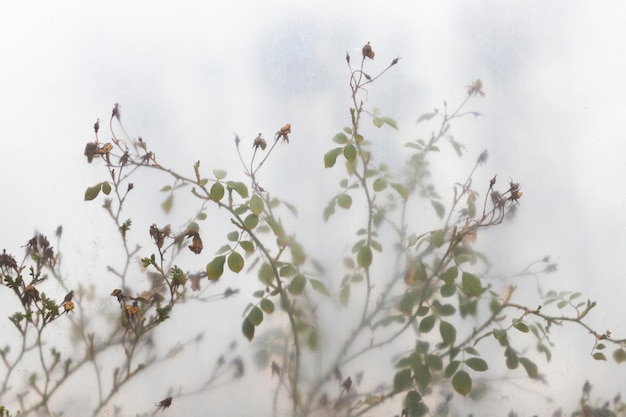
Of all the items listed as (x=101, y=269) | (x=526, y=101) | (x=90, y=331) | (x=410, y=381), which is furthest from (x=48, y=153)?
(x=526, y=101)

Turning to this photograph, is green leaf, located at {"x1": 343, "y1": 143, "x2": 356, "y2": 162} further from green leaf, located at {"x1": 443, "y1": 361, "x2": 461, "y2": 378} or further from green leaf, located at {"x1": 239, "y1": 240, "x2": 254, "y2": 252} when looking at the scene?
green leaf, located at {"x1": 443, "y1": 361, "x2": 461, "y2": 378}

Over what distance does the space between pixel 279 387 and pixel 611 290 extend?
0.63m

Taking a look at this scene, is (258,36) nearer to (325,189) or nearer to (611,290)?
(325,189)

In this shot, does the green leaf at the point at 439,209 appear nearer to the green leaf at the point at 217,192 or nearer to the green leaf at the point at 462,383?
the green leaf at the point at 462,383

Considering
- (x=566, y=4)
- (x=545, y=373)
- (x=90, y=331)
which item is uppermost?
(x=566, y=4)

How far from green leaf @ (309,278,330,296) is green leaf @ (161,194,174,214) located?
0.95 ft

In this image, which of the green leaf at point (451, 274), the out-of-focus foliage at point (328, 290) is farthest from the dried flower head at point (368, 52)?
the green leaf at point (451, 274)

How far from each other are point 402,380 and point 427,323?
Answer: 4.5 inches

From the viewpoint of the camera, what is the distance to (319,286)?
4.09 feet

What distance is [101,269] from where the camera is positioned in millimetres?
1262

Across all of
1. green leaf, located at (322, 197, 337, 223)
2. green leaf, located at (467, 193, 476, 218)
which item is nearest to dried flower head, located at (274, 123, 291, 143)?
green leaf, located at (322, 197, 337, 223)

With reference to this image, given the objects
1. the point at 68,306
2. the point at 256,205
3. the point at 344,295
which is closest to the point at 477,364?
the point at 344,295

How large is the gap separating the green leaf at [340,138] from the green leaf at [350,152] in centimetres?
5

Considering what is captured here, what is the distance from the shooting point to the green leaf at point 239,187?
1.17 meters
